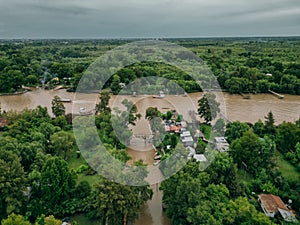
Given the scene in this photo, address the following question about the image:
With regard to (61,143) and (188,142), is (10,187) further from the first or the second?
(188,142)

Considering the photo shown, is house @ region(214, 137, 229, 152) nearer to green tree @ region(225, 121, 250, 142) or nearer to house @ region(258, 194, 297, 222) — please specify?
green tree @ region(225, 121, 250, 142)

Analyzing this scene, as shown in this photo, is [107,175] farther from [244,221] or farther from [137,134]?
[137,134]

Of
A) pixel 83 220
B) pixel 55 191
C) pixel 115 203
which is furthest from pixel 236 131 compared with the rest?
pixel 55 191

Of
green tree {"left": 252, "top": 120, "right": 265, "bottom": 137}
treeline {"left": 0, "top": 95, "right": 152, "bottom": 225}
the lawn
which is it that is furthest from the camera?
green tree {"left": 252, "top": 120, "right": 265, "bottom": 137}

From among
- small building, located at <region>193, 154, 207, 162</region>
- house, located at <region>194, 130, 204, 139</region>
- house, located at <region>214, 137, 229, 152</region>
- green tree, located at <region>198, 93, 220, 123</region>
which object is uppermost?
green tree, located at <region>198, 93, 220, 123</region>

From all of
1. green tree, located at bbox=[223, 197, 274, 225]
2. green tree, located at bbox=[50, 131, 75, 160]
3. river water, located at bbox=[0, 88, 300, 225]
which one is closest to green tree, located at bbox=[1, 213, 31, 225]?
green tree, located at bbox=[50, 131, 75, 160]

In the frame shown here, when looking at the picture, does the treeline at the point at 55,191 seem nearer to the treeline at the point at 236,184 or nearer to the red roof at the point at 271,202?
the treeline at the point at 236,184

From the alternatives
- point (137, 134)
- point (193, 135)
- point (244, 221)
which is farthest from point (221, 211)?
point (137, 134)

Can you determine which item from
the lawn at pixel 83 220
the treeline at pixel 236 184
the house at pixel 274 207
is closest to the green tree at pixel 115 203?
the lawn at pixel 83 220
